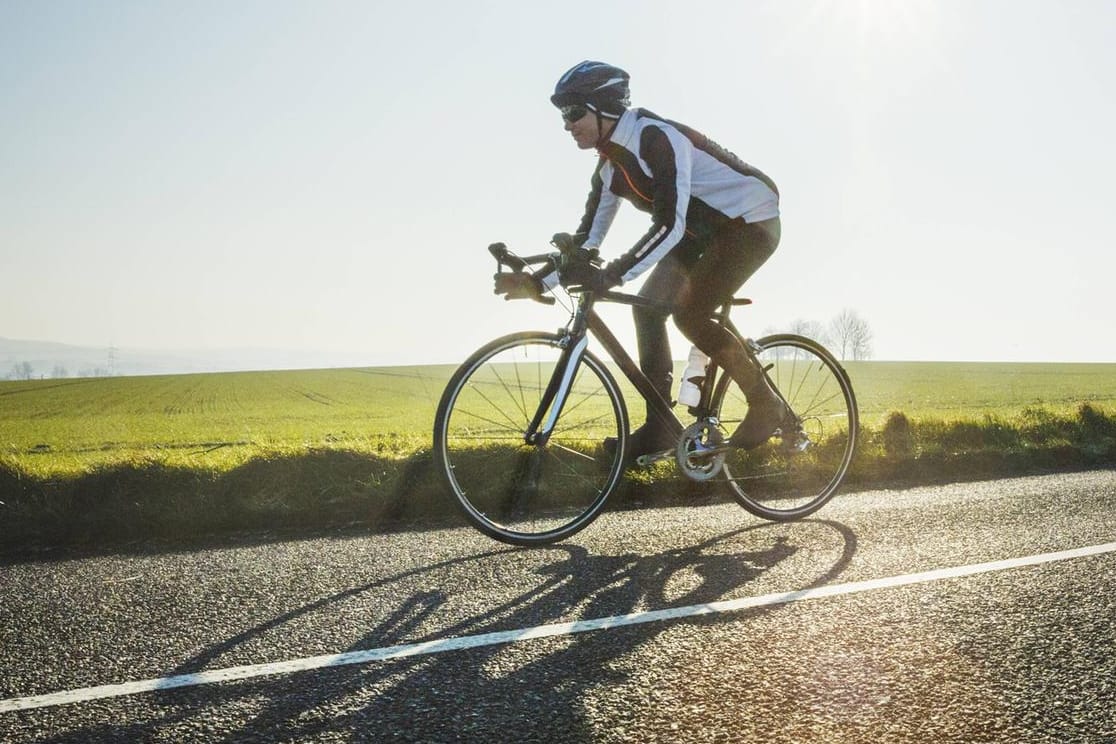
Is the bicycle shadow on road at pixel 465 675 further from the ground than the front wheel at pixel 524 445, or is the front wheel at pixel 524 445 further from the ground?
the front wheel at pixel 524 445

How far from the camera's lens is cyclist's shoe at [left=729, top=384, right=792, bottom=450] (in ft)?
17.7

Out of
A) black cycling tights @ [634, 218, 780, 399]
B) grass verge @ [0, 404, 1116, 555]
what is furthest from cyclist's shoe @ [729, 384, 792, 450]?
grass verge @ [0, 404, 1116, 555]

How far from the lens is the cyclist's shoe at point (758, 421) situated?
5402 millimetres

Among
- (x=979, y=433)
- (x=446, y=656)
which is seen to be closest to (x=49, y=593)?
(x=446, y=656)

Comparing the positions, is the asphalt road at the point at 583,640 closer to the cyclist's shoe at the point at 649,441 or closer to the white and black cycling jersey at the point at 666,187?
the cyclist's shoe at the point at 649,441

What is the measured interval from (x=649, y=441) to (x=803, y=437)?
1.27m

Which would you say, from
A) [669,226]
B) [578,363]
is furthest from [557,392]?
[669,226]

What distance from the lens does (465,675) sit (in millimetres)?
2738

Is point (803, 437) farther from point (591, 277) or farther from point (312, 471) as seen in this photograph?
point (312, 471)

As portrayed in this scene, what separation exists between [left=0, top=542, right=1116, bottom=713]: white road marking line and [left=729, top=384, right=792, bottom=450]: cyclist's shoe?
1644 mm

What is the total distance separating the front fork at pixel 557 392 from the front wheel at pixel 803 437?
1249mm

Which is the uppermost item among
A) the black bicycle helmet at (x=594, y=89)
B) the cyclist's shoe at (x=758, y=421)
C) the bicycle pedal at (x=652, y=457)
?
the black bicycle helmet at (x=594, y=89)

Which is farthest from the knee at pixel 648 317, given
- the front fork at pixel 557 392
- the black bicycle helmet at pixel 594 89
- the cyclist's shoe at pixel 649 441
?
the black bicycle helmet at pixel 594 89

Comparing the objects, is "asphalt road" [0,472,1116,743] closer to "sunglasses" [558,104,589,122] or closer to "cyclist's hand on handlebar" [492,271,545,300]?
"cyclist's hand on handlebar" [492,271,545,300]
